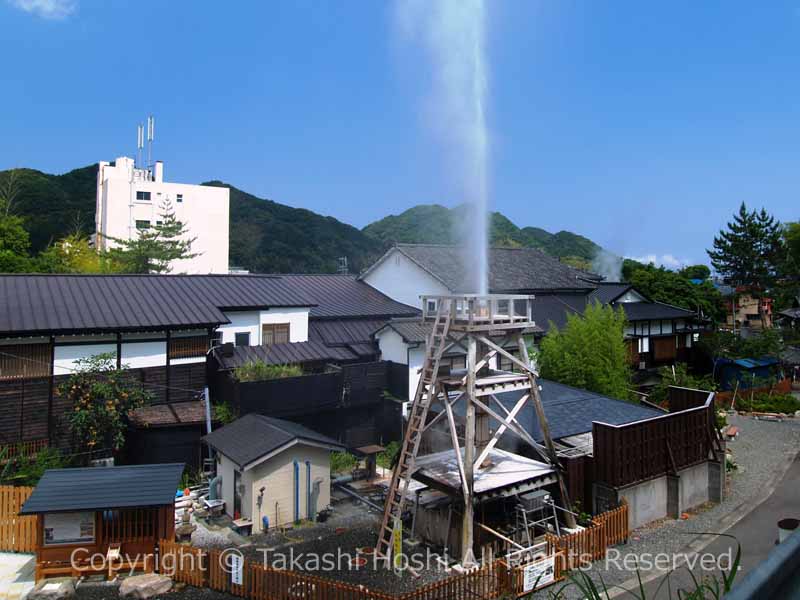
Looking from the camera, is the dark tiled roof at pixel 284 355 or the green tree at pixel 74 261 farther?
the green tree at pixel 74 261

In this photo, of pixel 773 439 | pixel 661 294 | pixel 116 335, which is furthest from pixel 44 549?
pixel 661 294

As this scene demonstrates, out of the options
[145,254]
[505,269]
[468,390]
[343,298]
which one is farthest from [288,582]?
[145,254]

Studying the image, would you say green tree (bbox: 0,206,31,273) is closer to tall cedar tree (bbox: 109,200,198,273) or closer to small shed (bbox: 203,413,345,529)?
tall cedar tree (bbox: 109,200,198,273)

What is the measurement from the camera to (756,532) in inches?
643

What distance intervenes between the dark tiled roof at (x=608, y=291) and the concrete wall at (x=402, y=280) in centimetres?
1327

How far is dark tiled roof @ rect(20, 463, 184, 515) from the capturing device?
1334cm

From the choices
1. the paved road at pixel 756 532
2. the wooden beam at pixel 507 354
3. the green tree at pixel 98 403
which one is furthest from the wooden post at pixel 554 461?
the green tree at pixel 98 403

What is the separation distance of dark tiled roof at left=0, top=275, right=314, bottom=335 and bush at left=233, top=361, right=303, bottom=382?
223 centimetres

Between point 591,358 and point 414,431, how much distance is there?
46.6 feet

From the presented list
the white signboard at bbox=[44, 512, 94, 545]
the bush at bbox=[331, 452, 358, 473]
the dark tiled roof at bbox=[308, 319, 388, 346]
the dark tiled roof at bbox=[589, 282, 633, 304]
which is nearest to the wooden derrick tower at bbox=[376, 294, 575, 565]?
the bush at bbox=[331, 452, 358, 473]

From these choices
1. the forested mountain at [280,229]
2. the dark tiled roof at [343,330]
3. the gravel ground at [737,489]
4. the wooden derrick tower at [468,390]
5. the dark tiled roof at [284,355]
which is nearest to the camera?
the wooden derrick tower at [468,390]

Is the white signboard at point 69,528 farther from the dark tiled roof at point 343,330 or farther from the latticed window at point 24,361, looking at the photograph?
the dark tiled roof at point 343,330

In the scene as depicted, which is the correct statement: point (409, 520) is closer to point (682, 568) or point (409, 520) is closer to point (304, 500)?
point (304, 500)

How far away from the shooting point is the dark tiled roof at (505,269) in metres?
33.2
